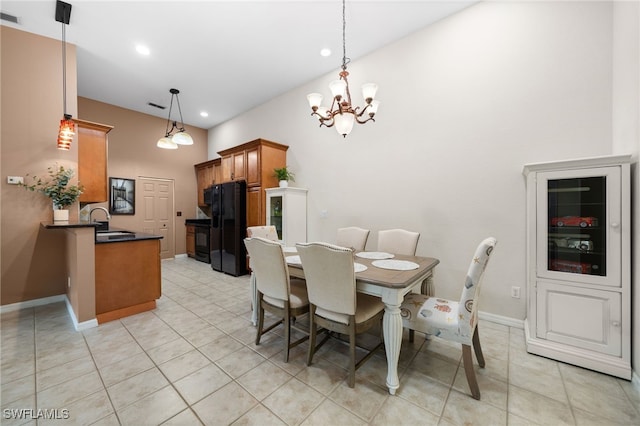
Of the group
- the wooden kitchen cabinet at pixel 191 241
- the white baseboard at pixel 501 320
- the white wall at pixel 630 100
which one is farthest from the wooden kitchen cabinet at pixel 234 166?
the white wall at pixel 630 100

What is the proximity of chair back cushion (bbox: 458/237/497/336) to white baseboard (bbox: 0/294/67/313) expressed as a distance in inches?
188

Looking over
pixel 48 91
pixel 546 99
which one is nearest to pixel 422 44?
pixel 546 99

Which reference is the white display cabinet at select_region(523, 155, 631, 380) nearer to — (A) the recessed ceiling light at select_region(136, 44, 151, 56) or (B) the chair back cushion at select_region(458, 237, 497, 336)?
(B) the chair back cushion at select_region(458, 237, 497, 336)

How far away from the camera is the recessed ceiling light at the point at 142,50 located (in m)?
3.37

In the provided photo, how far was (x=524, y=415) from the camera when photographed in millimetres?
1447

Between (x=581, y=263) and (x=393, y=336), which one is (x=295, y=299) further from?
(x=581, y=263)

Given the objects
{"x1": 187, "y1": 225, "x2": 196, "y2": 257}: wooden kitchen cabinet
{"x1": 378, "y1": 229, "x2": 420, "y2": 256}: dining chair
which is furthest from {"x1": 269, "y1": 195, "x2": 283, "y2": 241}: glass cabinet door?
{"x1": 187, "y1": 225, "x2": 196, "y2": 257}: wooden kitchen cabinet

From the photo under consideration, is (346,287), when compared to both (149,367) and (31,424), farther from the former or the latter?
(31,424)

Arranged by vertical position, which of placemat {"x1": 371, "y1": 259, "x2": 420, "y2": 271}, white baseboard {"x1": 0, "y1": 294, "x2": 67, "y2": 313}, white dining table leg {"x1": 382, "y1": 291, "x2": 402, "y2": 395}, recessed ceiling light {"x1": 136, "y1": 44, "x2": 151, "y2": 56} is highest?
recessed ceiling light {"x1": 136, "y1": 44, "x2": 151, "y2": 56}

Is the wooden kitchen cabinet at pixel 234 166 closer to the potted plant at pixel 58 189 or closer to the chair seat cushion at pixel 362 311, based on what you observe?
the potted plant at pixel 58 189

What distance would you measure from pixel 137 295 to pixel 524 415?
3.66 m

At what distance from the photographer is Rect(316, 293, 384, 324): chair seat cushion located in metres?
1.75

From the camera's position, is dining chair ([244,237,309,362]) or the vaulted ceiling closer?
dining chair ([244,237,309,362])

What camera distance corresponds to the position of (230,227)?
→ 184 inches
